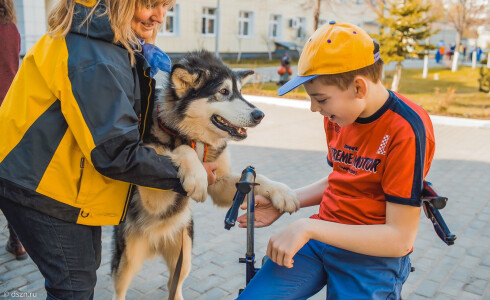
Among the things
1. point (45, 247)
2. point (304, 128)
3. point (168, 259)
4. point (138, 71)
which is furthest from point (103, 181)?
point (304, 128)

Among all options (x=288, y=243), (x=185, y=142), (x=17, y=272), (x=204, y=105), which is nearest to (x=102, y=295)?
(x=17, y=272)

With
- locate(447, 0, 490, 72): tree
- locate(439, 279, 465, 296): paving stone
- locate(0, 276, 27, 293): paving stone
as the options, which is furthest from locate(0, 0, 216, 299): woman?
locate(447, 0, 490, 72): tree

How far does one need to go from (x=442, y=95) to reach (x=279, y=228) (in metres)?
12.9

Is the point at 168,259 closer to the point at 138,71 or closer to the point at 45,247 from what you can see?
the point at 45,247

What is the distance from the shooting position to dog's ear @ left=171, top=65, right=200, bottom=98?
2820mm

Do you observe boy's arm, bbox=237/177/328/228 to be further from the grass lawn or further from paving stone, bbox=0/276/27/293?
the grass lawn

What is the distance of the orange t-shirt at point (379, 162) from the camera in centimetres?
185

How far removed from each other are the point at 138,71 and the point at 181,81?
2.34 feet

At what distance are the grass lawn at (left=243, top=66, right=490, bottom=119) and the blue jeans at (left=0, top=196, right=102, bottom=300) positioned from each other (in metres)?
12.8

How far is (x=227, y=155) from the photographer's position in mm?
3084

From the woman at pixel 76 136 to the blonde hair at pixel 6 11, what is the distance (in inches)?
88.5

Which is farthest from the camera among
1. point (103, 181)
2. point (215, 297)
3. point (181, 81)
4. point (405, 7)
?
point (405, 7)

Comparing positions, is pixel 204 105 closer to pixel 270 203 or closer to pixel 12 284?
pixel 270 203

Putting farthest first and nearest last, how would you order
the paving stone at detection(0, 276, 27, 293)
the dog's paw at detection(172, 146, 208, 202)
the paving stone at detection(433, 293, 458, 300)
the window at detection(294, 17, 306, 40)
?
1. the window at detection(294, 17, 306, 40)
2. the paving stone at detection(433, 293, 458, 300)
3. the paving stone at detection(0, 276, 27, 293)
4. the dog's paw at detection(172, 146, 208, 202)
